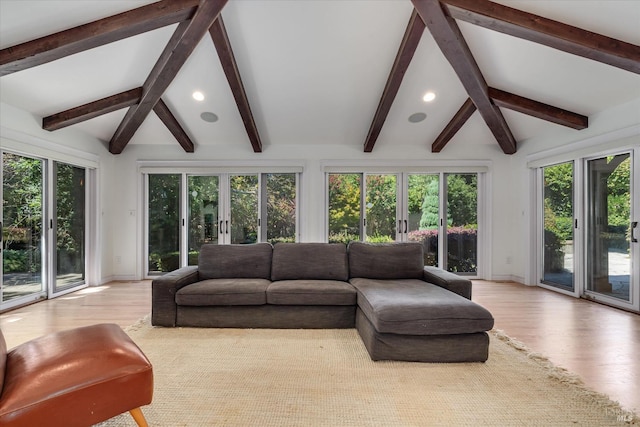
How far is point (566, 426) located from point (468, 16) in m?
3.08

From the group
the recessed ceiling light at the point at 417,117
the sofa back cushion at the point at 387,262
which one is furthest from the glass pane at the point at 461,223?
the sofa back cushion at the point at 387,262

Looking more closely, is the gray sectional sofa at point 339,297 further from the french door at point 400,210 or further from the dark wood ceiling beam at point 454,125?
the dark wood ceiling beam at point 454,125

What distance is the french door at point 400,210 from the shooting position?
5523mm

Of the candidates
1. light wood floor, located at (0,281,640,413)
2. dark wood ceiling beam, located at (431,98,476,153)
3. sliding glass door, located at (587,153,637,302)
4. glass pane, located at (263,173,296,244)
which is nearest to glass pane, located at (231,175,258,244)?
glass pane, located at (263,173,296,244)

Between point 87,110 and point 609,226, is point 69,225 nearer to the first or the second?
point 87,110

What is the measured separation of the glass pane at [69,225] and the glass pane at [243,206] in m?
2.23

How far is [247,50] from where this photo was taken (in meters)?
3.61

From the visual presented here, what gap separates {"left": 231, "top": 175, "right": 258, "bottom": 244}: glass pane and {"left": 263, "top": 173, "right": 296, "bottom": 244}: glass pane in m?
0.23

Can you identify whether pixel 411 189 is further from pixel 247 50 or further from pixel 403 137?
pixel 247 50

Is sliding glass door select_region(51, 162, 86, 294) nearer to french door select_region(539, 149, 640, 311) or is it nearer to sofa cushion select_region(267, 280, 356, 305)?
sofa cushion select_region(267, 280, 356, 305)

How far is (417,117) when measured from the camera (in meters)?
4.75

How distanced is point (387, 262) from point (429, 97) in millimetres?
2439

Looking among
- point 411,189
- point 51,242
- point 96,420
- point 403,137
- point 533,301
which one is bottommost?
point 533,301

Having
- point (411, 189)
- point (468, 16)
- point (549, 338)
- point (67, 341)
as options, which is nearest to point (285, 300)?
point (67, 341)
